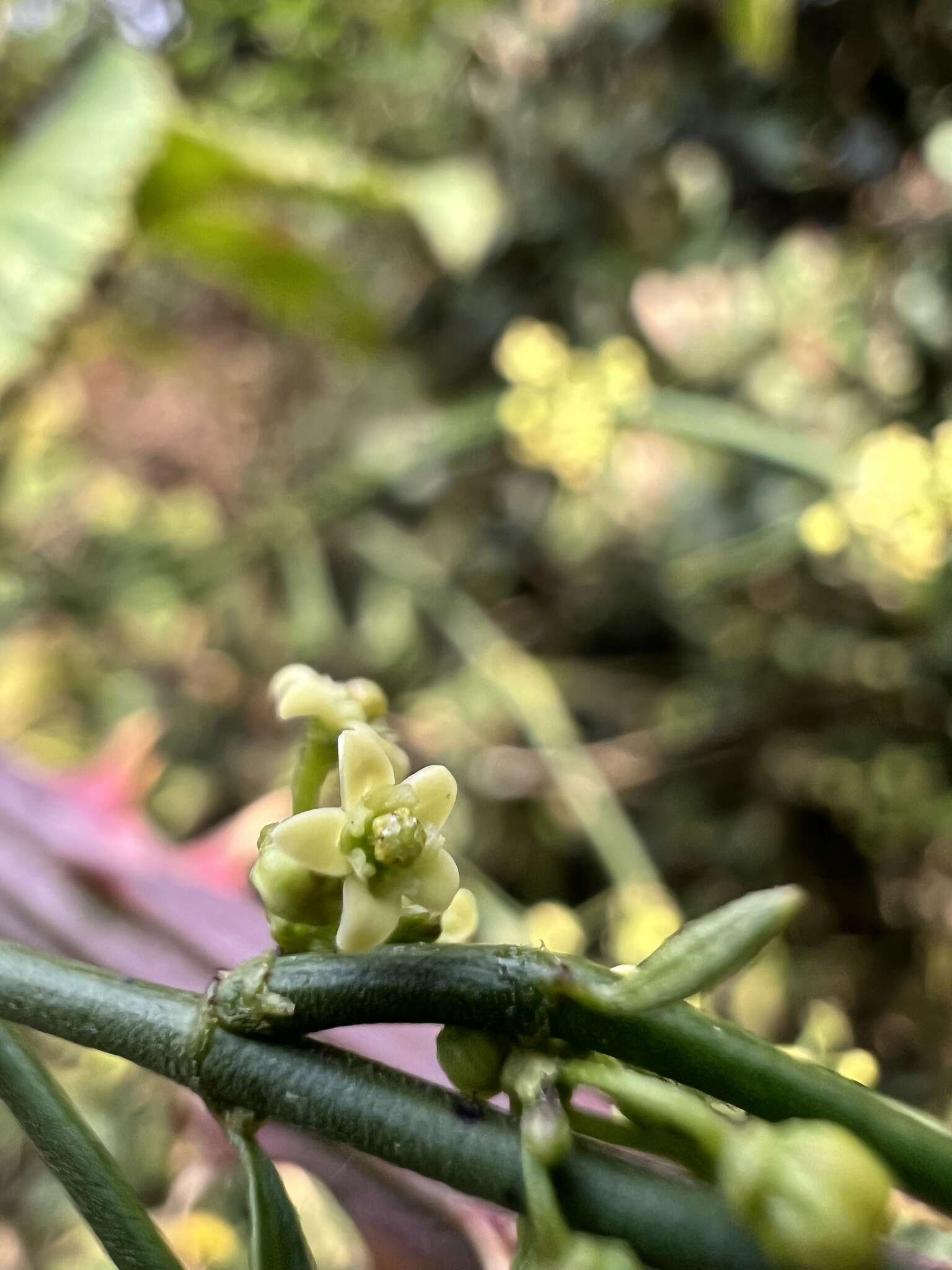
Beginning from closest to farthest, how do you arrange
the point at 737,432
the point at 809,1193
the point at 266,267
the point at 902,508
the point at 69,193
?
the point at 809,1193
the point at 902,508
the point at 737,432
the point at 69,193
the point at 266,267

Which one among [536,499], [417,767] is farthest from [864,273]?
[417,767]

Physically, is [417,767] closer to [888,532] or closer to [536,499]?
[536,499]

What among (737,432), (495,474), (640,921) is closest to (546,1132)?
(640,921)

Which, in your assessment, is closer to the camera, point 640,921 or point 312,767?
point 312,767

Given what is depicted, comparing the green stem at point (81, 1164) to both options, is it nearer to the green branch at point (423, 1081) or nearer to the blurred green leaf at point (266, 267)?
the green branch at point (423, 1081)

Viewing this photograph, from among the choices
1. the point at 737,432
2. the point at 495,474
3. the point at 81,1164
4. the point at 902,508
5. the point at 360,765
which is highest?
the point at 495,474

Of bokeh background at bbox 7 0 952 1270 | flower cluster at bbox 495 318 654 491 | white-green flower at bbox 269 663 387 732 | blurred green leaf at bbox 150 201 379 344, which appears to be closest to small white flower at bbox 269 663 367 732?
white-green flower at bbox 269 663 387 732

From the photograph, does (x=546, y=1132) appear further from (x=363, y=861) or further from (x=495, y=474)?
(x=495, y=474)
